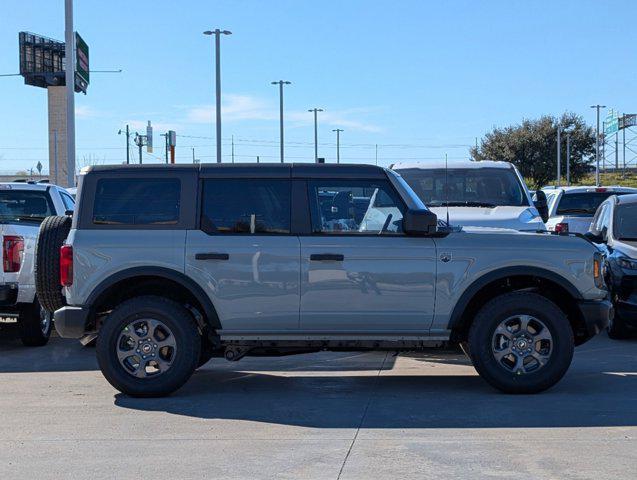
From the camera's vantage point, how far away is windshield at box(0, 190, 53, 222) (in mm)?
11375

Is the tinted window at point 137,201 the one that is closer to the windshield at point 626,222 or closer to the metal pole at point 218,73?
the windshield at point 626,222

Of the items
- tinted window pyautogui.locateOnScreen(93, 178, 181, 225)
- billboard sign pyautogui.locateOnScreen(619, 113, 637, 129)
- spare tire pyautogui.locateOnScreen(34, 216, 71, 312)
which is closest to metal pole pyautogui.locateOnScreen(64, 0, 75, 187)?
spare tire pyautogui.locateOnScreen(34, 216, 71, 312)

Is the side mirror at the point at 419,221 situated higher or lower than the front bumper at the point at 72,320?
higher

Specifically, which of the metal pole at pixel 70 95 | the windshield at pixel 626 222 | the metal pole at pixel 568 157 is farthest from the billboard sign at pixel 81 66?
the metal pole at pixel 568 157

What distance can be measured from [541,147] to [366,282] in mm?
59281

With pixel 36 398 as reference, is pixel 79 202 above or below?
above

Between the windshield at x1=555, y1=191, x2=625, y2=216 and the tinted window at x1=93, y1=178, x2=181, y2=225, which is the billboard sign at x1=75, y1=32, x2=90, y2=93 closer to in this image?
the windshield at x1=555, y1=191, x2=625, y2=216

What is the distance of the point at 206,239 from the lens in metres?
7.68

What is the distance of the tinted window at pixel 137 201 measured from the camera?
7.78 meters

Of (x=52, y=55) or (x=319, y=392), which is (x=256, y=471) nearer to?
(x=319, y=392)

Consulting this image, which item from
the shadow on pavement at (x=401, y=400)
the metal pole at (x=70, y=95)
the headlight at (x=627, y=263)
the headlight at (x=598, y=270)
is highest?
the metal pole at (x=70, y=95)

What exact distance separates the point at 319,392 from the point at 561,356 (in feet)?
7.00

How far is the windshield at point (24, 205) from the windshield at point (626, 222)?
721 cm

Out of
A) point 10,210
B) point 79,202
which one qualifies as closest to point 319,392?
point 79,202
